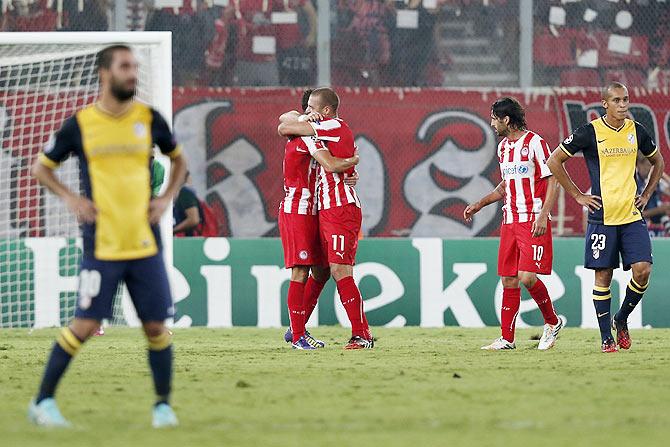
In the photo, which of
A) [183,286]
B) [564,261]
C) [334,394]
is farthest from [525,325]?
[334,394]

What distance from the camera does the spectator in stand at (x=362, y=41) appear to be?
17812 millimetres

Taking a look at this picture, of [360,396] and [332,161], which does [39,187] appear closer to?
[332,161]

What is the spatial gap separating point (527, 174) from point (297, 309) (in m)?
1.96

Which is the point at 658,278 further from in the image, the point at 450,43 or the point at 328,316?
the point at 450,43

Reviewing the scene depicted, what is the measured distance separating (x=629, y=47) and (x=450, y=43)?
2.37 m

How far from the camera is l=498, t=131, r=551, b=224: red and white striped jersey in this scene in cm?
1020

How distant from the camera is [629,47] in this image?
1833 centimetres

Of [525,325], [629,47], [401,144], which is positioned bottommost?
[525,325]

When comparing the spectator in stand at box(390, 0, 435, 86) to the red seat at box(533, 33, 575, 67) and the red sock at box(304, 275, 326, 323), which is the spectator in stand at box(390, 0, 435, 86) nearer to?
the red seat at box(533, 33, 575, 67)

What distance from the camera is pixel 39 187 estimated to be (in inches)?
562

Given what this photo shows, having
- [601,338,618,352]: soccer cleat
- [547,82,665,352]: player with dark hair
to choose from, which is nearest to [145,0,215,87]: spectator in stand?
[547,82,665,352]: player with dark hair

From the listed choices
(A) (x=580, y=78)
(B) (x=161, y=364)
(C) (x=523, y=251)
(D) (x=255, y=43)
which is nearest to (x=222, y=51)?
(D) (x=255, y=43)

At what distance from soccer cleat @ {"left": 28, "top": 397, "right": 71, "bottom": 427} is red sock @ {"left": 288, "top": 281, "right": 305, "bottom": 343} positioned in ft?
14.5

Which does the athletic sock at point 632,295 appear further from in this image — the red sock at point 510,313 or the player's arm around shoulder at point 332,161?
→ the player's arm around shoulder at point 332,161
